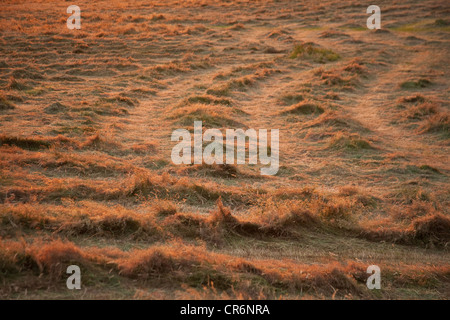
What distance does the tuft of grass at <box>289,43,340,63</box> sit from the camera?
1838 centimetres

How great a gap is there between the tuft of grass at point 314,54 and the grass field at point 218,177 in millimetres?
84

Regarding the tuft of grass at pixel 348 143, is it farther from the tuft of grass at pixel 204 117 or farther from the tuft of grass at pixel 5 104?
the tuft of grass at pixel 5 104

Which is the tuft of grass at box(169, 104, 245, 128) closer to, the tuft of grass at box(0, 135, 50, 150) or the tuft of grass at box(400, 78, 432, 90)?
the tuft of grass at box(0, 135, 50, 150)

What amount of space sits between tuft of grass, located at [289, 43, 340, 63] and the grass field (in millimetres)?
84

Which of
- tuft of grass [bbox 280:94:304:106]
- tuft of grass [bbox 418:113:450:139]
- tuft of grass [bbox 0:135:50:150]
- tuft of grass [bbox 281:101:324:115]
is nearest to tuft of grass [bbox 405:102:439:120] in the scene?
tuft of grass [bbox 418:113:450:139]

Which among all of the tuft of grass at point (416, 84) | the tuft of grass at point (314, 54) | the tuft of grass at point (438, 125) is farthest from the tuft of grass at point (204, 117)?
the tuft of grass at point (314, 54)

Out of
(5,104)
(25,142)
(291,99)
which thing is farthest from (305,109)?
(5,104)

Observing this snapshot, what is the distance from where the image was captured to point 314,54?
18.7 meters

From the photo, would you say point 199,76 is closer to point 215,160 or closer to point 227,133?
point 227,133

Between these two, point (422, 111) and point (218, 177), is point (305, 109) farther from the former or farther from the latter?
point (218, 177)

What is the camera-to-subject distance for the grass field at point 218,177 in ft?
12.6

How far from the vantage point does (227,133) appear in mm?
9523

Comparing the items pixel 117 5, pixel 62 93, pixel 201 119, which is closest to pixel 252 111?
pixel 201 119
